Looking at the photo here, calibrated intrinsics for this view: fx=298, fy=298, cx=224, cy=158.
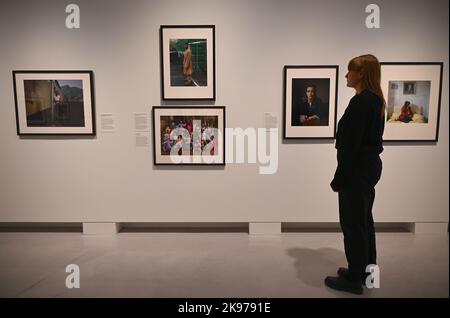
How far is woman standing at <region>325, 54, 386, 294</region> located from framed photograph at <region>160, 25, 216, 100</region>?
74.8 inches

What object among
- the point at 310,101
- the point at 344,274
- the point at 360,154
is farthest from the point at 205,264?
the point at 310,101

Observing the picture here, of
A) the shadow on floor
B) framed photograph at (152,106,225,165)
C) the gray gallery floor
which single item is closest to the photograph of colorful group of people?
framed photograph at (152,106,225,165)

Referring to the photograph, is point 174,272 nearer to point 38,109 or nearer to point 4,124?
point 38,109

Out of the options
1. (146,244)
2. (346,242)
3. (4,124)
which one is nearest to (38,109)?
(4,124)

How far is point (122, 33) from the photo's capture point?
12.8ft

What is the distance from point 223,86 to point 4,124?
10.1 feet

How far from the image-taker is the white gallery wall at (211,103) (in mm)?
3863

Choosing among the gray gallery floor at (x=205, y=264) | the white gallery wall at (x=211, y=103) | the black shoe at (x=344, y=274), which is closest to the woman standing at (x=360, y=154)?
the black shoe at (x=344, y=274)

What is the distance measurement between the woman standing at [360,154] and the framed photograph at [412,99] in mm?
1642

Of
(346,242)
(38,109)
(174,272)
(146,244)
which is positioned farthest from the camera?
(38,109)

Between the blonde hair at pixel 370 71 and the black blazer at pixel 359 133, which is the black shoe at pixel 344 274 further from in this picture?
the blonde hair at pixel 370 71

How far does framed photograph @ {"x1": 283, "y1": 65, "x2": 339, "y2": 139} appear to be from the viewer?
3.89 metres

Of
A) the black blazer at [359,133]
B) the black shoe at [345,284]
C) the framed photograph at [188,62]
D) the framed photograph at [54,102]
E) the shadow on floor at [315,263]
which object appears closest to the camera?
the black blazer at [359,133]

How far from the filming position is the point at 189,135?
401cm
